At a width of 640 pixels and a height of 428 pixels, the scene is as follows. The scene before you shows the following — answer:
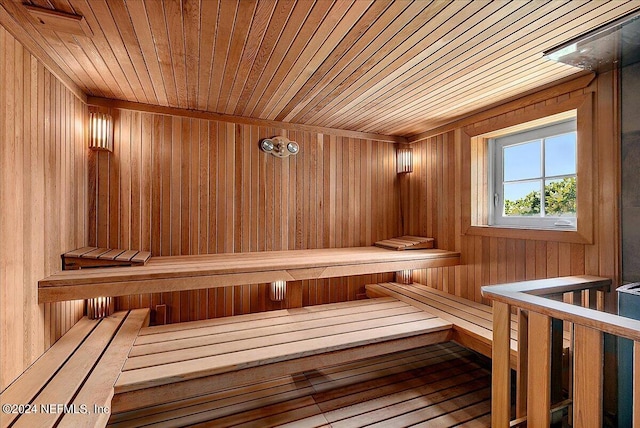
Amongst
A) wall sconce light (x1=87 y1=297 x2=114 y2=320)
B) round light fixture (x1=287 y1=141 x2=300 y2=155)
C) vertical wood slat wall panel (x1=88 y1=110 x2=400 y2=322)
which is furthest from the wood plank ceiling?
wall sconce light (x1=87 y1=297 x2=114 y2=320)

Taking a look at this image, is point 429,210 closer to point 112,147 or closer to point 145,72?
point 145,72

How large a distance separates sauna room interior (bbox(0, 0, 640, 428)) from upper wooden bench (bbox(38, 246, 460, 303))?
2cm

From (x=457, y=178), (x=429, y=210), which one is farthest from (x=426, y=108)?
(x=429, y=210)

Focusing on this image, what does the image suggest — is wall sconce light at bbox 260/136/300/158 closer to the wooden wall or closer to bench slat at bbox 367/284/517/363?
the wooden wall

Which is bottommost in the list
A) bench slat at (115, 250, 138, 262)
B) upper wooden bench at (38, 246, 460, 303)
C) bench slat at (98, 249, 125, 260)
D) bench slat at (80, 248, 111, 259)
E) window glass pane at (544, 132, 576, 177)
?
upper wooden bench at (38, 246, 460, 303)

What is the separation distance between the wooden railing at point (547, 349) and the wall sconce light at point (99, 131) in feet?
9.25

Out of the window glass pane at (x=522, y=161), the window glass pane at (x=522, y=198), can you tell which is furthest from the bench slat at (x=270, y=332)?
the window glass pane at (x=522, y=161)

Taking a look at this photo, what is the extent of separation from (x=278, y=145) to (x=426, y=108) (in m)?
1.42

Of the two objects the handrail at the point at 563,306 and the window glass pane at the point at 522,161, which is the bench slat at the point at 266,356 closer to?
the handrail at the point at 563,306

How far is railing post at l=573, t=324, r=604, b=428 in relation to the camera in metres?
1.11

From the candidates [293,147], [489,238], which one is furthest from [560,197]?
[293,147]

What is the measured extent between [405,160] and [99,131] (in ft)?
9.52

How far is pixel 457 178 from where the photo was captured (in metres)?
2.84

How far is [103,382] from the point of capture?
147 centimetres
